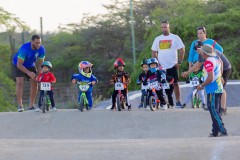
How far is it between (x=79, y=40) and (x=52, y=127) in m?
38.0

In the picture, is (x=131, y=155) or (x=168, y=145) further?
(x=168, y=145)

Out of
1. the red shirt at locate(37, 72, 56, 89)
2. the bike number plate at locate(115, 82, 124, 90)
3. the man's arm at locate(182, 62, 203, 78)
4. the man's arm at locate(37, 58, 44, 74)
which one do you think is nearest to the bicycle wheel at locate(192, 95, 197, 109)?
the man's arm at locate(182, 62, 203, 78)

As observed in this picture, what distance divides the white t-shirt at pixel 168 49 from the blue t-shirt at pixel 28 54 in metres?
2.60

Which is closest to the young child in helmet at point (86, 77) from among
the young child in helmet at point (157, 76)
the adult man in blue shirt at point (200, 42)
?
the young child in helmet at point (157, 76)

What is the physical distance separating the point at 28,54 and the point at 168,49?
3016 millimetres

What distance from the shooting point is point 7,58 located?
152 ft

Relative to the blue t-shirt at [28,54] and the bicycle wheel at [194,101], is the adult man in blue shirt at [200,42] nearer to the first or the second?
the bicycle wheel at [194,101]

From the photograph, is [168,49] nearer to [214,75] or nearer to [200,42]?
[200,42]

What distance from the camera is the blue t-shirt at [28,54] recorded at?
15500 mm

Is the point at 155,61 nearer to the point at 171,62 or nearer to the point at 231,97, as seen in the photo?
the point at 171,62

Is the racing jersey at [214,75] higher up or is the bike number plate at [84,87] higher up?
the racing jersey at [214,75]

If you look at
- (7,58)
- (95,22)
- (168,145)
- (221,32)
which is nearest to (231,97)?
(221,32)

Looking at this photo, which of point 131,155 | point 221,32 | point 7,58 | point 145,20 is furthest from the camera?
point 145,20

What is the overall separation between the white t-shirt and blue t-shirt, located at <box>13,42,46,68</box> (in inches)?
102
